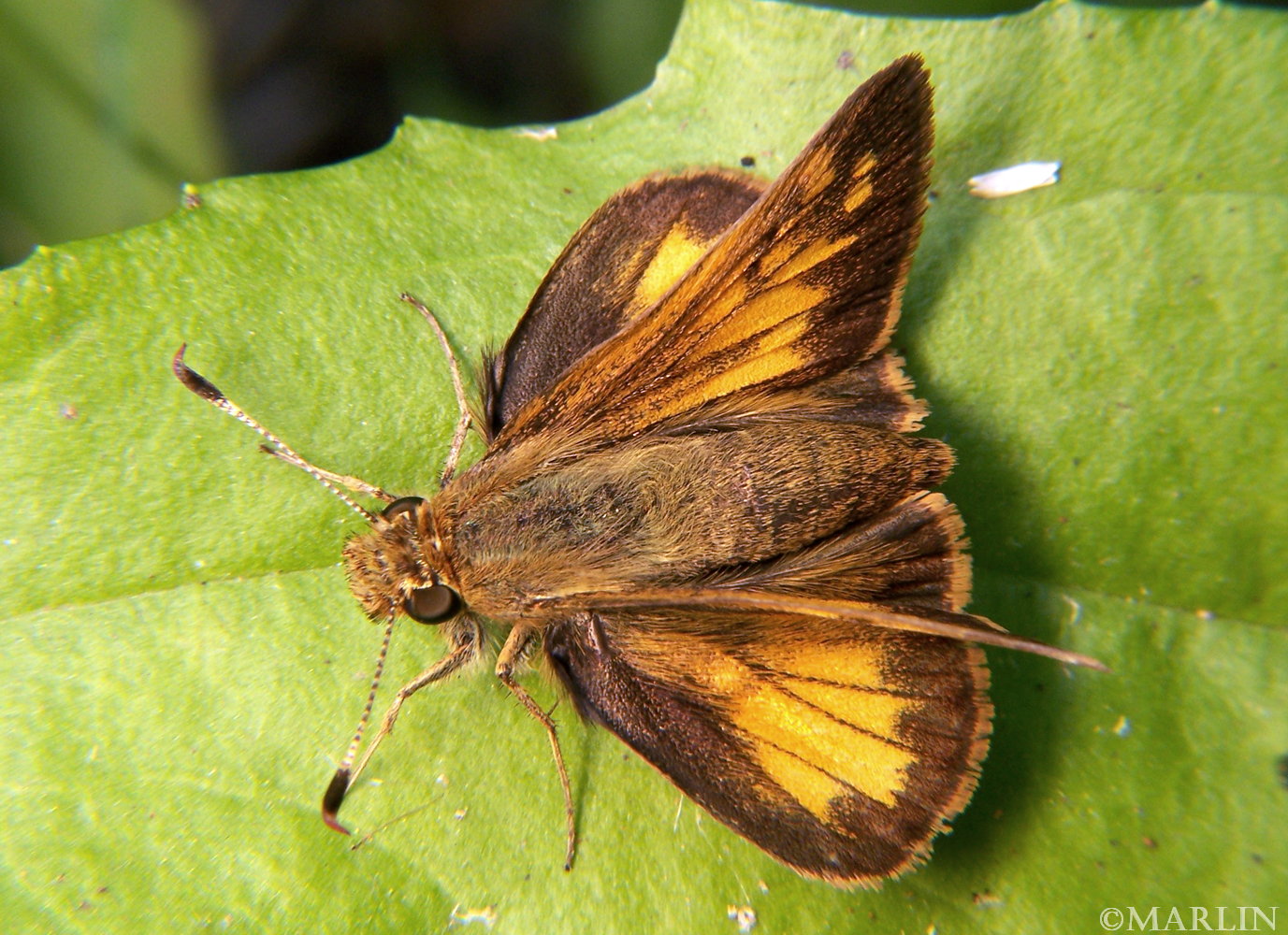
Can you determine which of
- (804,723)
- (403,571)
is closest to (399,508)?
(403,571)

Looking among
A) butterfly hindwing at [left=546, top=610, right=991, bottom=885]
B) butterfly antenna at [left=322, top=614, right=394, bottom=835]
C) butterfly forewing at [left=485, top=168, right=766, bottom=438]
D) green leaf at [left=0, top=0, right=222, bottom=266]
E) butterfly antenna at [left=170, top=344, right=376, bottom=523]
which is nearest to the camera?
butterfly hindwing at [left=546, top=610, right=991, bottom=885]

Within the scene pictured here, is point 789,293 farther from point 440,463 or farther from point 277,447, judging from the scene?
point 277,447

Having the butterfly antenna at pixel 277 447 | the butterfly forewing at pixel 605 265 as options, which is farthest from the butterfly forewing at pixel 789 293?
the butterfly antenna at pixel 277 447

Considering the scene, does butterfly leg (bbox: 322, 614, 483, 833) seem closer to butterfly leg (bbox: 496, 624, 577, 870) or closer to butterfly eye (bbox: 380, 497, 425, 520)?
butterfly leg (bbox: 496, 624, 577, 870)

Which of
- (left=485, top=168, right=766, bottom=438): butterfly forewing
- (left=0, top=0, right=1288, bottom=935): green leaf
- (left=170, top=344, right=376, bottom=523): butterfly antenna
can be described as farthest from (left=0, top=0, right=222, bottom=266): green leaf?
(left=485, top=168, right=766, bottom=438): butterfly forewing

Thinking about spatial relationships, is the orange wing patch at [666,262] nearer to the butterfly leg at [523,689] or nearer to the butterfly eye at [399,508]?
the butterfly eye at [399,508]

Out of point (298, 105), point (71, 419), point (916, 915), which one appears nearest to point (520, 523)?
point (71, 419)

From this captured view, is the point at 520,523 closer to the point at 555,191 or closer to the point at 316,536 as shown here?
the point at 316,536
